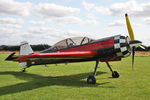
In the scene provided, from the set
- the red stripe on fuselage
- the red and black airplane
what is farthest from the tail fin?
the red stripe on fuselage

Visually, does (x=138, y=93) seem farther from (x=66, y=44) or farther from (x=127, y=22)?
(x=66, y=44)

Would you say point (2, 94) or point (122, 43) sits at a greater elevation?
point (122, 43)

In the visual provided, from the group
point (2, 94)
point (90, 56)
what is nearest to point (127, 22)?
point (90, 56)

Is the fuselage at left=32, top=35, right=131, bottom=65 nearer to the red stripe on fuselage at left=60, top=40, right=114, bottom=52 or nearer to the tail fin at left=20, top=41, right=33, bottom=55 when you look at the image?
the red stripe on fuselage at left=60, top=40, right=114, bottom=52

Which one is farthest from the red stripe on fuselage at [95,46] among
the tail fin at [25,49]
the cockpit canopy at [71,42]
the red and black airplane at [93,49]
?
the tail fin at [25,49]

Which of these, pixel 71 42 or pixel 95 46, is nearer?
pixel 95 46

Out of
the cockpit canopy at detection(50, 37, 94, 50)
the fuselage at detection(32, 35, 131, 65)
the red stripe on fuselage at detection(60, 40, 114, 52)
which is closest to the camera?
the fuselage at detection(32, 35, 131, 65)

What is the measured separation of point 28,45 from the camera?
12.1m

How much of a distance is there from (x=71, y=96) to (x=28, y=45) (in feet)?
25.9

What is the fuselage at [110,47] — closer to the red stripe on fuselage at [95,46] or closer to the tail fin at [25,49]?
the red stripe on fuselage at [95,46]

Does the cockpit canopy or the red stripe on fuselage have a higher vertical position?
the cockpit canopy

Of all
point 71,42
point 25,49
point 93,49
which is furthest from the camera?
point 25,49

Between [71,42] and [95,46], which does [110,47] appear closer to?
[95,46]

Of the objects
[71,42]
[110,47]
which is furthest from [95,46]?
[71,42]
